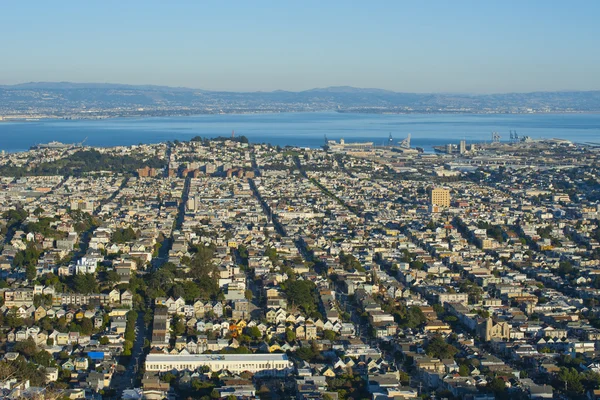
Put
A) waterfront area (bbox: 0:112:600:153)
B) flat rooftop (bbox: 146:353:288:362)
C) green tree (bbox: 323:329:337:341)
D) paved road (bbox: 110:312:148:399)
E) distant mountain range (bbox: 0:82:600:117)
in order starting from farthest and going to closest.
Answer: distant mountain range (bbox: 0:82:600:117)
waterfront area (bbox: 0:112:600:153)
green tree (bbox: 323:329:337:341)
flat rooftop (bbox: 146:353:288:362)
paved road (bbox: 110:312:148:399)

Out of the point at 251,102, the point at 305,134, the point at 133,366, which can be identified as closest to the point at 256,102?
the point at 251,102

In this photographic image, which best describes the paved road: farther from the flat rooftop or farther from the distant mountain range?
the distant mountain range

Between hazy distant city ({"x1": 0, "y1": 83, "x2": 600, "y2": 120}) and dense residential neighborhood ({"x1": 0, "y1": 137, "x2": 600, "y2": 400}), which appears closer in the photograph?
dense residential neighborhood ({"x1": 0, "y1": 137, "x2": 600, "y2": 400})

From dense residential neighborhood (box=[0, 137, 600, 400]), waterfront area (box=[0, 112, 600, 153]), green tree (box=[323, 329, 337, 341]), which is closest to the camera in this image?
dense residential neighborhood (box=[0, 137, 600, 400])

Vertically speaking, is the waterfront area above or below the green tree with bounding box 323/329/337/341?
below

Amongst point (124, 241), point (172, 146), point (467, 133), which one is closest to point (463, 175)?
point (172, 146)

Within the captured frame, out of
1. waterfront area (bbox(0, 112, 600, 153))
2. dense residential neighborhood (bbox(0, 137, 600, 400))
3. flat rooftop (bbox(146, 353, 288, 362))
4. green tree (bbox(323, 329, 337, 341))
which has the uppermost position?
flat rooftop (bbox(146, 353, 288, 362))

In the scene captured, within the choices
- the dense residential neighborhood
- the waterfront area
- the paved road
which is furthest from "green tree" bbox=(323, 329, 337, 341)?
the waterfront area

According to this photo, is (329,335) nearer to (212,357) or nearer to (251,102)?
(212,357)

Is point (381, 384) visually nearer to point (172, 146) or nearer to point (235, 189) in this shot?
point (235, 189)
